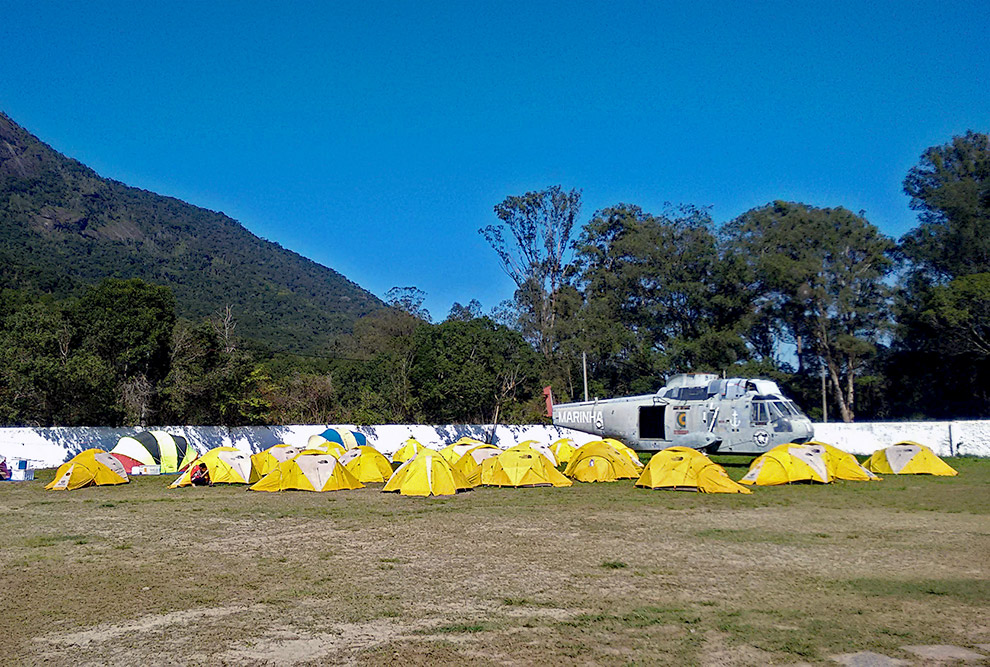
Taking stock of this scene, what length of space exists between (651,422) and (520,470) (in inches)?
311

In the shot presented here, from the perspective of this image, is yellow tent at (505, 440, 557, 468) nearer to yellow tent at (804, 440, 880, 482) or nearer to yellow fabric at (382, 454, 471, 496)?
yellow fabric at (382, 454, 471, 496)

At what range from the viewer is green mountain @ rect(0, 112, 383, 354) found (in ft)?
273

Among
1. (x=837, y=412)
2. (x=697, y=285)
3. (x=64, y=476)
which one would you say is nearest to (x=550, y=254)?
(x=697, y=285)

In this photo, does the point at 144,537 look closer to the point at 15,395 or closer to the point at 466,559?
the point at 466,559

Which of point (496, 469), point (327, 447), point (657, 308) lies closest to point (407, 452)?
point (327, 447)

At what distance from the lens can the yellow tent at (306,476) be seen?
1917 centimetres

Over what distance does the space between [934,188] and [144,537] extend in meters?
49.7

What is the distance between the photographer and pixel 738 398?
78.5 ft

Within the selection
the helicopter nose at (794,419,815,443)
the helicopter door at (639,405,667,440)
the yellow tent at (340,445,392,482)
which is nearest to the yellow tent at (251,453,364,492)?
the yellow tent at (340,445,392,482)

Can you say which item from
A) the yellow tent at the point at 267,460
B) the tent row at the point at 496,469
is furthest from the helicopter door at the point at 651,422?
the yellow tent at the point at 267,460

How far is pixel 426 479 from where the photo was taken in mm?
18156

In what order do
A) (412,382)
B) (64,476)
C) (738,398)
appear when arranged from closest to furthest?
(64,476), (738,398), (412,382)

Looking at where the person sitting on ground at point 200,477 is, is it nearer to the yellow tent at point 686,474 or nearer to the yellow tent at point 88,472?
the yellow tent at point 88,472

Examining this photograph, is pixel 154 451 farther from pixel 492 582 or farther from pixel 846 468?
pixel 846 468
